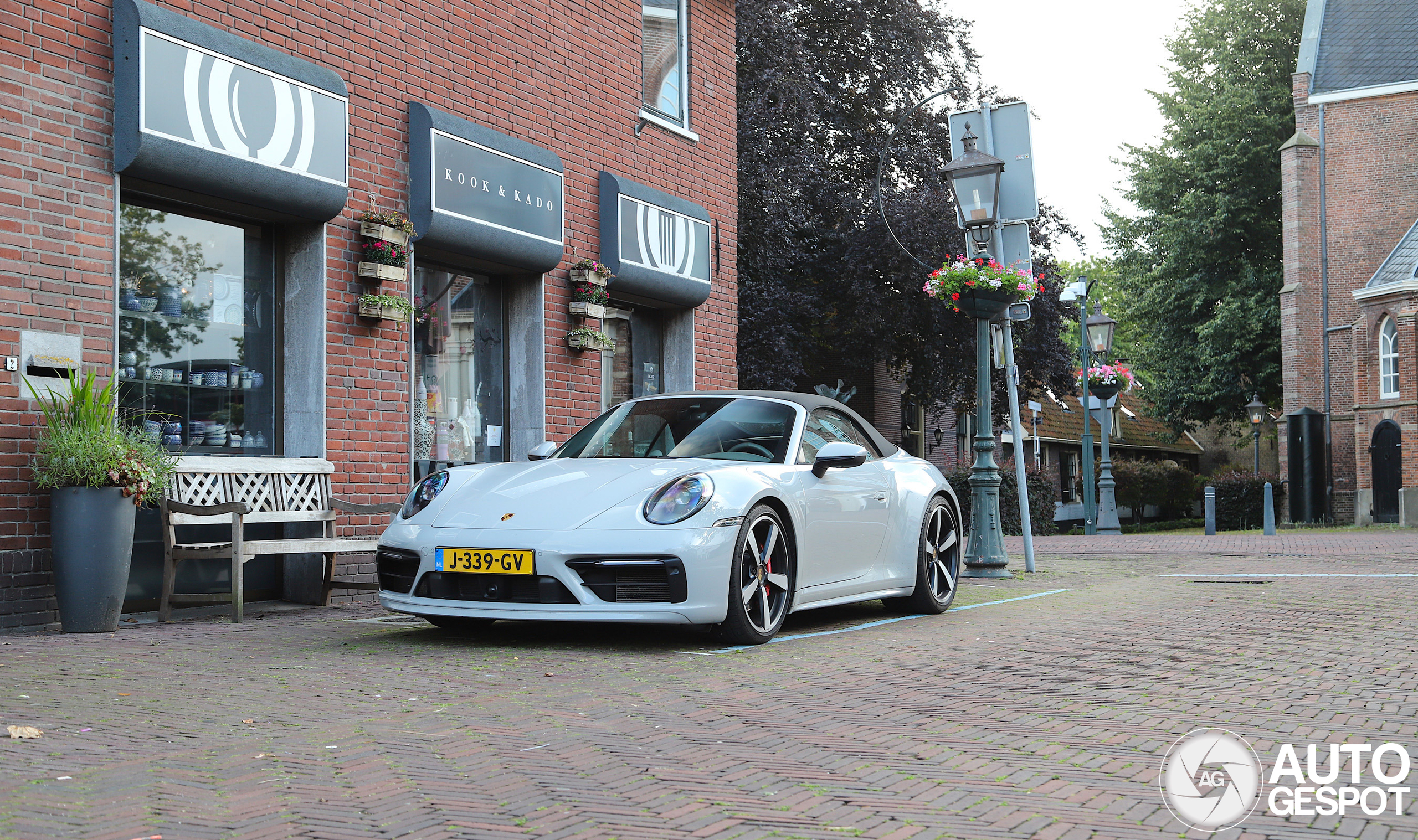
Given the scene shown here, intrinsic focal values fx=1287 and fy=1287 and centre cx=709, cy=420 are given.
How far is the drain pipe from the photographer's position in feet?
121

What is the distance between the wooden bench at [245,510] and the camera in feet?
25.1

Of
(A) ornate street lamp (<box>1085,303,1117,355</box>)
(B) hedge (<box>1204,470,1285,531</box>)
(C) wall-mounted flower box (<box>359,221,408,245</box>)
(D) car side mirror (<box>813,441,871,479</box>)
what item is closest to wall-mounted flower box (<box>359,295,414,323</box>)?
(C) wall-mounted flower box (<box>359,221,408,245</box>)

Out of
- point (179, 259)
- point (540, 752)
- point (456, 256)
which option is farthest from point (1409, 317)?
point (540, 752)

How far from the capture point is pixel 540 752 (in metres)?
4.01

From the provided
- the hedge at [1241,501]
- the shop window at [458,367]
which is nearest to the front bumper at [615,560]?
the shop window at [458,367]

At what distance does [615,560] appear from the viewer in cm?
616

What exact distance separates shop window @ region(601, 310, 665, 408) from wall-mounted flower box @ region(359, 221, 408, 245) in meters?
3.65

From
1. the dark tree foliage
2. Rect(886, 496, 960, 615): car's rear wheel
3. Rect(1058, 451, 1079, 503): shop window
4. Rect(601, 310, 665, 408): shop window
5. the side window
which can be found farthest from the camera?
Rect(1058, 451, 1079, 503): shop window

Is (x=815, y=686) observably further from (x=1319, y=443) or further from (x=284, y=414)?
(x=1319, y=443)

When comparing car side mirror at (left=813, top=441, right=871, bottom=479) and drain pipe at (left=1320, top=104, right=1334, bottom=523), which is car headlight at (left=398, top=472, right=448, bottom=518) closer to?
car side mirror at (left=813, top=441, right=871, bottom=479)

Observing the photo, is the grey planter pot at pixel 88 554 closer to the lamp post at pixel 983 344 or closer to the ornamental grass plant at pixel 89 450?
the ornamental grass plant at pixel 89 450

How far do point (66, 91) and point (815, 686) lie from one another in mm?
5600

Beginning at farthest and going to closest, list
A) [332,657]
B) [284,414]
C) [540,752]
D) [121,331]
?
[284,414]
[121,331]
[332,657]
[540,752]

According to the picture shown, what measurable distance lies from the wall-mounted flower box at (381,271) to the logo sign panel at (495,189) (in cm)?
65
